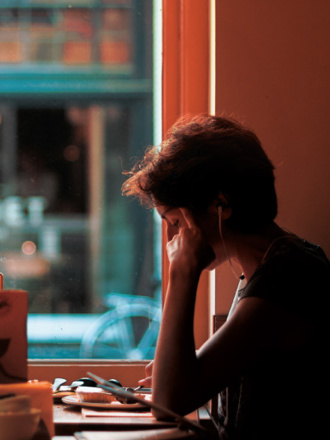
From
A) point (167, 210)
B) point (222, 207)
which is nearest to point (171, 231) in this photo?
point (167, 210)

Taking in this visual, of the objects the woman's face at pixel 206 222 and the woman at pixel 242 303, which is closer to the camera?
the woman at pixel 242 303

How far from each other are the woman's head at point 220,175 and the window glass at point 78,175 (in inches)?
25.2

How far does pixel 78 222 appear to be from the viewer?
6.71 ft

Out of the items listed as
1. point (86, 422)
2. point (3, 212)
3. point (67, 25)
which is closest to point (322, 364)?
point (86, 422)

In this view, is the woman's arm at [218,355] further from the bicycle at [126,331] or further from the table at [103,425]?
the bicycle at [126,331]

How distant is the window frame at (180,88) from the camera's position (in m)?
1.95

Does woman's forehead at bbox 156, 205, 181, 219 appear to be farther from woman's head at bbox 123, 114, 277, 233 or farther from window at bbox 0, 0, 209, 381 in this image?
window at bbox 0, 0, 209, 381

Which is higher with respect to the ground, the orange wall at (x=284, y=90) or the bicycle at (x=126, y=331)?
the orange wall at (x=284, y=90)

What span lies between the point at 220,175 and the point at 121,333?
34.0 inches

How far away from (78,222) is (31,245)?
0.17 metres

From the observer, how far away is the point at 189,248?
1392mm

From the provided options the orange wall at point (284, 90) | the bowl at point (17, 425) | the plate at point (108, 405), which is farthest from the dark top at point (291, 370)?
the orange wall at point (284, 90)

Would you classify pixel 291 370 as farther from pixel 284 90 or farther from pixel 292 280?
pixel 284 90

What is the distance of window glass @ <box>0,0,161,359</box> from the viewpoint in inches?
79.5
